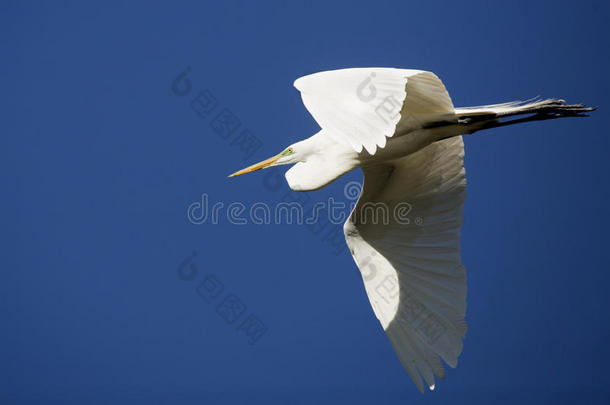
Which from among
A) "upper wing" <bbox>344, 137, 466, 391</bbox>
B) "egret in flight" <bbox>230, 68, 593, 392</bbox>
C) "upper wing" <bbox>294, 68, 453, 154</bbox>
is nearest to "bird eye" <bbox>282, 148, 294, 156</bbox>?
"egret in flight" <bbox>230, 68, 593, 392</bbox>

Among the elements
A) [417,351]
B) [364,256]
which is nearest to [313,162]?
[364,256]

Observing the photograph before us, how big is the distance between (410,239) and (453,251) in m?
0.25

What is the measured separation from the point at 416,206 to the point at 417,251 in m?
0.24

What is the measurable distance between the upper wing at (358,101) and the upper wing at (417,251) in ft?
3.44

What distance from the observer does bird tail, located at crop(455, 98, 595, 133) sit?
3.40 meters

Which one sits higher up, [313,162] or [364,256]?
[313,162]

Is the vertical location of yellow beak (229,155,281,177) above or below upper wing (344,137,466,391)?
above

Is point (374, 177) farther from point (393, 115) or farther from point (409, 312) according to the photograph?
point (393, 115)

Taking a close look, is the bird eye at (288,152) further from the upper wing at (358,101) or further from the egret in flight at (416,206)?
the upper wing at (358,101)

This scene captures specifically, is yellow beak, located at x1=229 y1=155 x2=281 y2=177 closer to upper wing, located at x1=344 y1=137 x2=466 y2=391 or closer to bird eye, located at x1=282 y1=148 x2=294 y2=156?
bird eye, located at x1=282 y1=148 x2=294 y2=156

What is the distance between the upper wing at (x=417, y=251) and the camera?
388 centimetres

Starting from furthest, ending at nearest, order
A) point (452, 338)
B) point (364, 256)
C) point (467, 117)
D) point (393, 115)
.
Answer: point (364, 256), point (452, 338), point (467, 117), point (393, 115)

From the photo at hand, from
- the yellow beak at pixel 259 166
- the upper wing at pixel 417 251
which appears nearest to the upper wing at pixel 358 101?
the upper wing at pixel 417 251

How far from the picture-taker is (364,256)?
13.7ft
